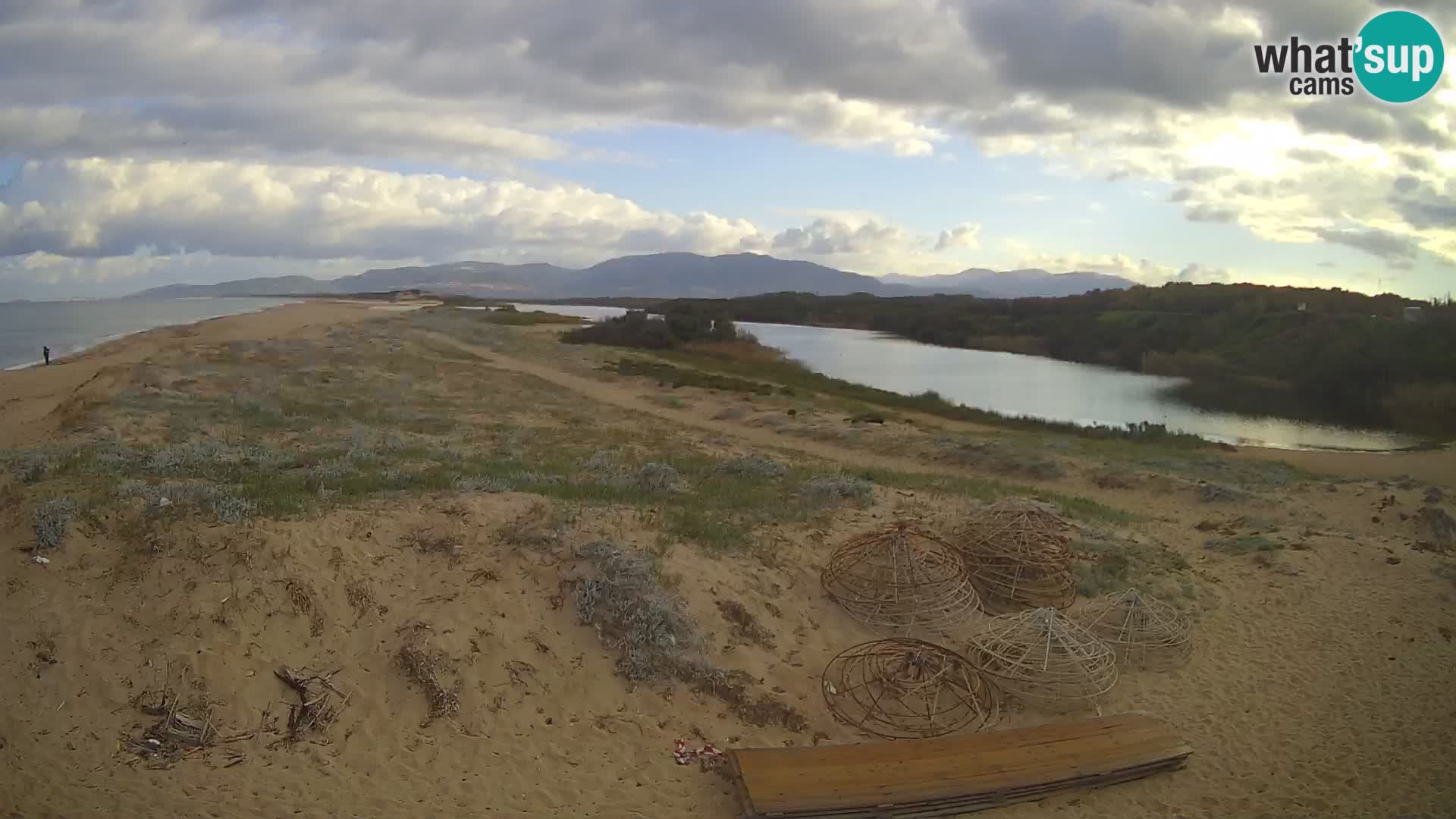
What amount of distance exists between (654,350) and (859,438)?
2728 cm

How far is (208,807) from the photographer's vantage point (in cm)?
542

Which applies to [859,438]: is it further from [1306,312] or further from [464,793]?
[1306,312]

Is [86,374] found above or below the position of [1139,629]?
above

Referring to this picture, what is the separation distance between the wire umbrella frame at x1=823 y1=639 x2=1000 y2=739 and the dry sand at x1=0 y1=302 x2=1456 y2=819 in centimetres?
27

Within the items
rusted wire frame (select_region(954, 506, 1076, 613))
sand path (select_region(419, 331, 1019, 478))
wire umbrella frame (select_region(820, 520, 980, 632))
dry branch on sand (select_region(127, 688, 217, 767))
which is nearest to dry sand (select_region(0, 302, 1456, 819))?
dry branch on sand (select_region(127, 688, 217, 767))

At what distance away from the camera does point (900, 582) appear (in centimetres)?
905

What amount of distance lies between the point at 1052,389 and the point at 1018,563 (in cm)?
3586

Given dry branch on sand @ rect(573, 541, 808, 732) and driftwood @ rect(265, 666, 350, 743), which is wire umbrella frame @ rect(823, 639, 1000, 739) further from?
driftwood @ rect(265, 666, 350, 743)

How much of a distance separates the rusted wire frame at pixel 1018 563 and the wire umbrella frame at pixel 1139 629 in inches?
18.9

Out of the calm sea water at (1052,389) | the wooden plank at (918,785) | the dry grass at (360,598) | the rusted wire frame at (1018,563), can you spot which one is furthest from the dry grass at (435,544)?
the calm sea water at (1052,389)

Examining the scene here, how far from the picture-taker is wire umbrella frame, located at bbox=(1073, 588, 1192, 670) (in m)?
8.70

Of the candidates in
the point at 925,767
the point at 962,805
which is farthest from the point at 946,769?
the point at 962,805

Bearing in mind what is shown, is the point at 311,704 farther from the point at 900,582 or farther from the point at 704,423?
the point at 704,423

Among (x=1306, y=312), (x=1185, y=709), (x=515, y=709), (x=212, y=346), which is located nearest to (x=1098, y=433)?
(x=1185, y=709)
